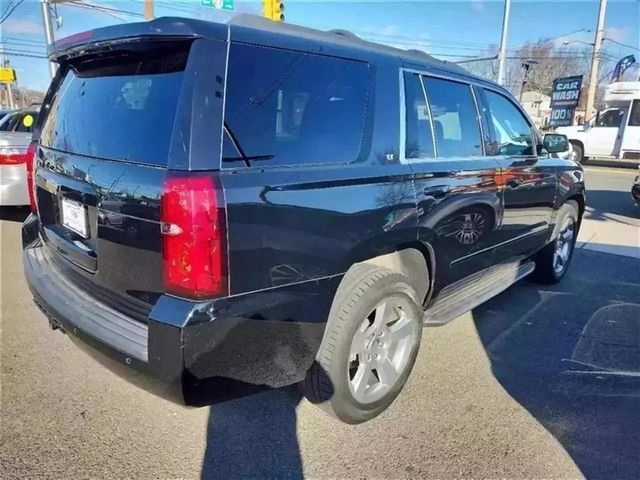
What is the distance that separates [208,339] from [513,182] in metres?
2.87

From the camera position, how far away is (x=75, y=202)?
234 centimetres

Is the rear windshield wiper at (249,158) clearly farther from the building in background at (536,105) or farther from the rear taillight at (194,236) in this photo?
the building in background at (536,105)

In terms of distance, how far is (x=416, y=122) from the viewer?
290 cm

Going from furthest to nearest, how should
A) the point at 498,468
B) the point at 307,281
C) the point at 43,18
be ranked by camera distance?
the point at 43,18 < the point at 498,468 < the point at 307,281

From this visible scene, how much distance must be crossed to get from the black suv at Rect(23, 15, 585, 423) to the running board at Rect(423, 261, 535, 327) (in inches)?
1.1

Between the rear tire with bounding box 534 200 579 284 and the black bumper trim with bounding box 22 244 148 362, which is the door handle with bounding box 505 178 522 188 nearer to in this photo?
the rear tire with bounding box 534 200 579 284

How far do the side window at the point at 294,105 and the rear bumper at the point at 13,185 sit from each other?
5343 millimetres

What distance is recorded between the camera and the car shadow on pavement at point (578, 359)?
258 cm

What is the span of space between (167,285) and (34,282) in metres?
1.27

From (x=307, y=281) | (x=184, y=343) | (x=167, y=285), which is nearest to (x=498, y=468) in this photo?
(x=307, y=281)

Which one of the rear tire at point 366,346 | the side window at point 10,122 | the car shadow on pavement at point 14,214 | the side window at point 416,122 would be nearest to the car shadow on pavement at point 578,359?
the rear tire at point 366,346

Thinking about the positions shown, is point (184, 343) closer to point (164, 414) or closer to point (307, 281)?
point (307, 281)

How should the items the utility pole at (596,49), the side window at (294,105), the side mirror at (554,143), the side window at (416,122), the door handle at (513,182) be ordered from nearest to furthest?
the side window at (294,105), the side window at (416,122), the door handle at (513,182), the side mirror at (554,143), the utility pole at (596,49)

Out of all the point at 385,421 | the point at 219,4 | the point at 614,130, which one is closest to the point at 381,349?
the point at 385,421
